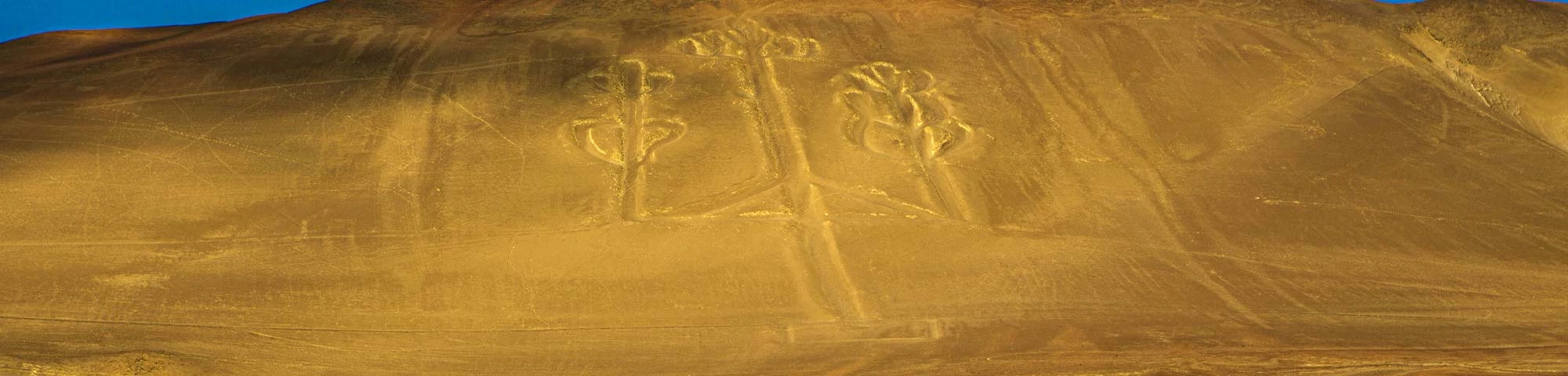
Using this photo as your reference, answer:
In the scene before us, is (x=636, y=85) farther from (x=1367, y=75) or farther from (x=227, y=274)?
(x=1367, y=75)

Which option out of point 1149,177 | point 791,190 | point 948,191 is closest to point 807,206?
point 791,190

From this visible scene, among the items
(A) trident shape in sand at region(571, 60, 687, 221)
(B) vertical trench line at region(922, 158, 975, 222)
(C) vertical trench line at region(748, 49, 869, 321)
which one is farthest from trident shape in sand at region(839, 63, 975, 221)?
(A) trident shape in sand at region(571, 60, 687, 221)

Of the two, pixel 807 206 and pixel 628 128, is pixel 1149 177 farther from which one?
pixel 628 128

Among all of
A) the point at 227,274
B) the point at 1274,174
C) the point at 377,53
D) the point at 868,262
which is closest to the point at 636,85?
the point at 377,53

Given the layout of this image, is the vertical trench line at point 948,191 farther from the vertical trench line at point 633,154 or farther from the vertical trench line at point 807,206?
the vertical trench line at point 633,154

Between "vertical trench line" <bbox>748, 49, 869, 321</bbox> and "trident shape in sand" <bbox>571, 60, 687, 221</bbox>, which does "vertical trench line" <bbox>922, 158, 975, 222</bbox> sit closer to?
"vertical trench line" <bbox>748, 49, 869, 321</bbox>

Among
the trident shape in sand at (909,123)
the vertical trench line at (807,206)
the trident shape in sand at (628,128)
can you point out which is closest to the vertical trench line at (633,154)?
the trident shape in sand at (628,128)
